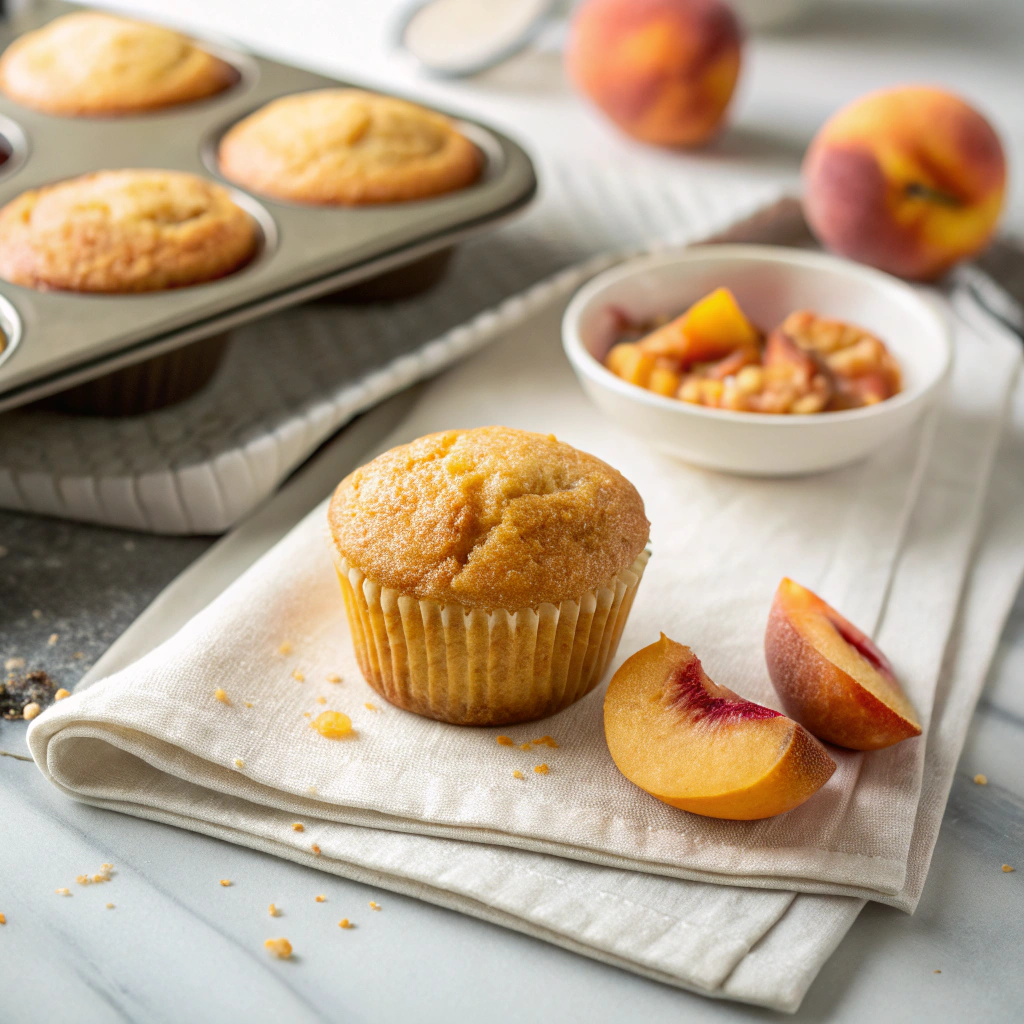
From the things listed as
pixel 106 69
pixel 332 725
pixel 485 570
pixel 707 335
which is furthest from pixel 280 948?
pixel 106 69

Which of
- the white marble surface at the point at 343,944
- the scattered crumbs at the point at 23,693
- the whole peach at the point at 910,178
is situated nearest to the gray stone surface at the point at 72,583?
the scattered crumbs at the point at 23,693

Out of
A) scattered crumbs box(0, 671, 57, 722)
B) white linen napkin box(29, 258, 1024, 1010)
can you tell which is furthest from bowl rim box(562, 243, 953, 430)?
scattered crumbs box(0, 671, 57, 722)

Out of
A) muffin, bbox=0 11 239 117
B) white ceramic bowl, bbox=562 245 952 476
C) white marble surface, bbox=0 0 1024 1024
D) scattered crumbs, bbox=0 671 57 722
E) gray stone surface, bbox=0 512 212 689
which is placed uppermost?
muffin, bbox=0 11 239 117

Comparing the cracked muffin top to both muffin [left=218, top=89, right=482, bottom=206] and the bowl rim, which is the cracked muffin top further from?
muffin [left=218, top=89, right=482, bottom=206]

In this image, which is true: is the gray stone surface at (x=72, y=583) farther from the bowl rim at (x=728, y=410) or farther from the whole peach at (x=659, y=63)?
the whole peach at (x=659, y=63)

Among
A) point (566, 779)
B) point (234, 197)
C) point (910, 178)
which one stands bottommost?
point (566, 779)

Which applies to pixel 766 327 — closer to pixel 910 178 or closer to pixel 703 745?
pixel 910 178

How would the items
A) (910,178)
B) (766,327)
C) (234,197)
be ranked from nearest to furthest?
(234,197) → (766,327) → (910,178)

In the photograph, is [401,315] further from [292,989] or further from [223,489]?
[292,989]
